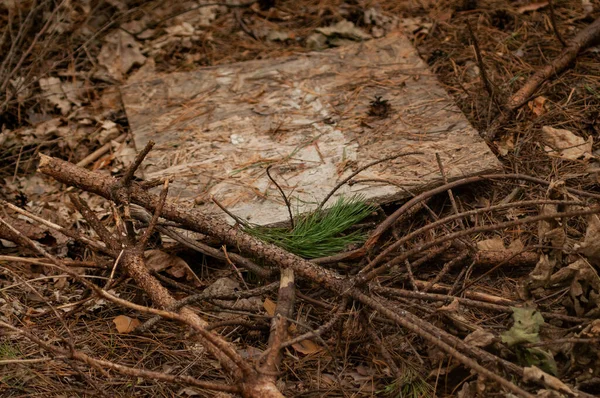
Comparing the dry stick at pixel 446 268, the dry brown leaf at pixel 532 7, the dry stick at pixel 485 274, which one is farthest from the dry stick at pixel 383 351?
the dry brown leaf at pixel 532 7

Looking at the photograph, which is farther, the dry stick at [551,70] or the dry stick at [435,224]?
the dry stick at [551,70]

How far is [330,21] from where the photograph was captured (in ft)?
15.0

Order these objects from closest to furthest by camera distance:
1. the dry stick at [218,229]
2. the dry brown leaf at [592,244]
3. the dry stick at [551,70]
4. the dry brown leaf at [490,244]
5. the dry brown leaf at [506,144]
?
the dry brown leaf at [592,244]
the dry stick at [218,229]
the dry brown leaf at [490,244]
the dry brown leaf at [506,144]
the dry stick at [551,70]

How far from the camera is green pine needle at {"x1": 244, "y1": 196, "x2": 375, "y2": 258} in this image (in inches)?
114

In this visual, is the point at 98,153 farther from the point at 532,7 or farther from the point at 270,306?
the point at 532,7

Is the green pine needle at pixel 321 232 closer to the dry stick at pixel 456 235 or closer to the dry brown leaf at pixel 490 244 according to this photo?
the dry stick at pixel 456 235

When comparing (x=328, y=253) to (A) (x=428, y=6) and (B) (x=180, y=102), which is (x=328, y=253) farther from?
(A) (x=428, y=6)

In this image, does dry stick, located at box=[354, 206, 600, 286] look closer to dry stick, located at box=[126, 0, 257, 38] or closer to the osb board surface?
the osb board surface

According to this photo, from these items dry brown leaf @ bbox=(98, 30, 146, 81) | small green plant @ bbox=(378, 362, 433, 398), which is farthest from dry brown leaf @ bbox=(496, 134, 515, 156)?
dry brown leaf @ bbox=(98, 30, 146, 81)

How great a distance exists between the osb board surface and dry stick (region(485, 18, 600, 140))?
22 centimetres

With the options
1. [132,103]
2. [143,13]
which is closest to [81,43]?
[143,13]

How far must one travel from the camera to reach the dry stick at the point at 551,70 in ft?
11.5

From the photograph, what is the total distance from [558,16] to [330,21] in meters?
1.50

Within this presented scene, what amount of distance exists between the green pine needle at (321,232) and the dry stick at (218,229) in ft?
0.61
